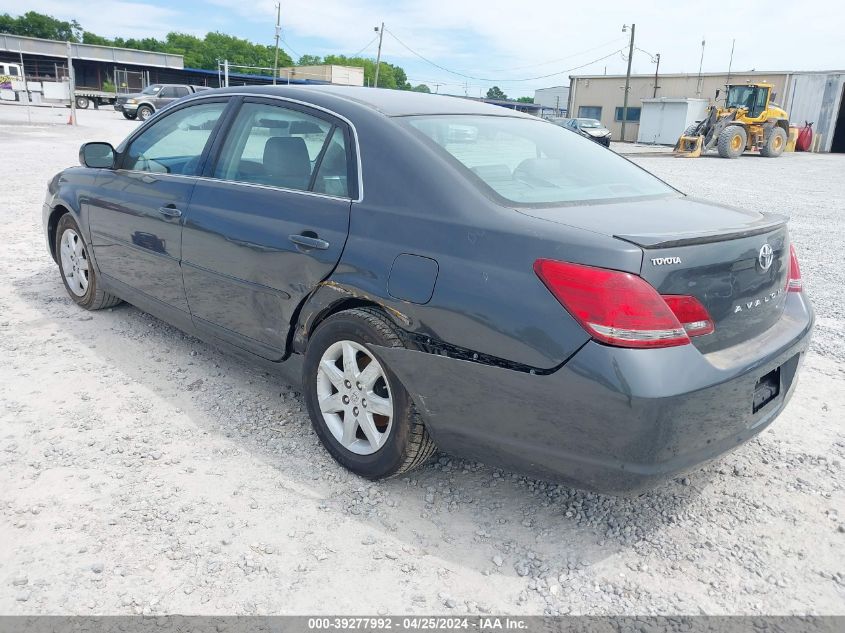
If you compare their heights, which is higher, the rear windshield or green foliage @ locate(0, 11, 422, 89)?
green foliage @ locate(0, 11, 422, 89)

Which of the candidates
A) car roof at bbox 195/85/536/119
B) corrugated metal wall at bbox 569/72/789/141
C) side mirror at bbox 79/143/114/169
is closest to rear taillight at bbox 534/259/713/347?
car roof at bbox 195/85/536/119

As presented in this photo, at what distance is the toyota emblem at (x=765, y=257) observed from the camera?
98.7 inches

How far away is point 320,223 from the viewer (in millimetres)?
2922

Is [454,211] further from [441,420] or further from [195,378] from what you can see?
[195,378]

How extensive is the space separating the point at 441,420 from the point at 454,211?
78 cm

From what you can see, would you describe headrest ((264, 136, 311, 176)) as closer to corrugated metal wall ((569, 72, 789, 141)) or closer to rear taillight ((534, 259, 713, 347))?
rear taillight ((534, 259, 713, 347))

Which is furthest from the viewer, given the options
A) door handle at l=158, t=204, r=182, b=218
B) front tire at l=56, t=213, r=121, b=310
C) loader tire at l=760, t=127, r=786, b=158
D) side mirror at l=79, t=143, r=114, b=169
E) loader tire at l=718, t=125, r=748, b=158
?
loader tire at l=760, t=127, r=786, b=158

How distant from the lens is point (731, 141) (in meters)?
Answer: 25.6

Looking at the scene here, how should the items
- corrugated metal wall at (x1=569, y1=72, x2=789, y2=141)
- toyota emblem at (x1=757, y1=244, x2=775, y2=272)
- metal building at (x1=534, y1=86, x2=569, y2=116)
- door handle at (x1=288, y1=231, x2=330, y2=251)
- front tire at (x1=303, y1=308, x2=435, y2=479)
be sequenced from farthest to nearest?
metal building at (x1=534, y1=86, x2=569, y2=116), corrugated metal wall at (x1=569, y1=72, x2=789, y2=141), door handle at (x1=288, y1=231, x2=330, y2=251), front tire at (x1=303, y1=308, x2=435, y2=479), toyota emblem at (x1=757, y1=244, x2=775, y2=272)

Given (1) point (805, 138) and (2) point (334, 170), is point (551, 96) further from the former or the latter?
(2) point (334, 170)

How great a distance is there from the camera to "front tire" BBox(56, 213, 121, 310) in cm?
476

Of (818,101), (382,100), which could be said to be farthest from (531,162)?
(818,101)

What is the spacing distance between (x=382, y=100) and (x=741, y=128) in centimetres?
2668

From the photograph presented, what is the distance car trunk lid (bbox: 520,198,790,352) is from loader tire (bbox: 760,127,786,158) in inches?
1128
